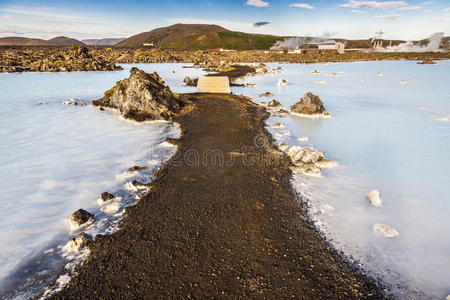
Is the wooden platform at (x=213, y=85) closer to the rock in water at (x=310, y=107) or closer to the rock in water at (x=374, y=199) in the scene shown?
the rock in water at (x=310, y=107)

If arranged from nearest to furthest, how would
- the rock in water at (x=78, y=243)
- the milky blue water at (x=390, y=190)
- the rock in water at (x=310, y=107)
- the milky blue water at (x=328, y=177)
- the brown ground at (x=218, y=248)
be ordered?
the brown ground at (x=218, y=248)
the milky blue water at (x=390, y=190)
the rock in water at (x=78, y=243)
the milky blue water at (x=328, y=177)
the rock in water at (x=310, y=107)

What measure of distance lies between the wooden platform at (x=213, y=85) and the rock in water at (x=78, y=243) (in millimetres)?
20437

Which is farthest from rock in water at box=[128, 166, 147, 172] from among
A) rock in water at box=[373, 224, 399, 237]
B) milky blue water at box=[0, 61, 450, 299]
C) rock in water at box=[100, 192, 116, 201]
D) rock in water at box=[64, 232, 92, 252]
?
rock in water at box=[373, 224, 399, 237]

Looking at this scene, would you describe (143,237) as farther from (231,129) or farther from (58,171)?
(231,129)

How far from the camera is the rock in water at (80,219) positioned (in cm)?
563

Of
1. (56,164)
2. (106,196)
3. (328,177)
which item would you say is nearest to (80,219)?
(106,196)

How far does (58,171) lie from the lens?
8.59 meters

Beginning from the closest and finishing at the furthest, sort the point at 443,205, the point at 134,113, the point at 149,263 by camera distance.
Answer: the point at 149,263
the point at 443,205
the point at 134,113

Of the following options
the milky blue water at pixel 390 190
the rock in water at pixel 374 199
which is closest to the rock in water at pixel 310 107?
the milky blue water at pixel 390 190

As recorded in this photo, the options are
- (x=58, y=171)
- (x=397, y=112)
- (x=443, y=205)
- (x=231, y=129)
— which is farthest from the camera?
(x=397, y=112)

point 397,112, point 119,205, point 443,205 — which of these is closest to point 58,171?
point 119,205

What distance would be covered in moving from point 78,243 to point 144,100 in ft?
39.5

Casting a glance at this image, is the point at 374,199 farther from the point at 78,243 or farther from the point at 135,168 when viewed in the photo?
the point at 135,168

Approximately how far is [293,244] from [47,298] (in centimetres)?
465
